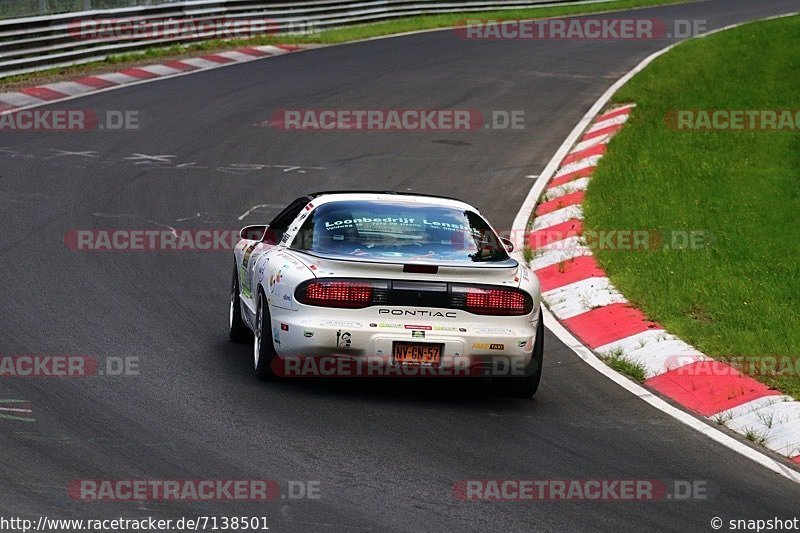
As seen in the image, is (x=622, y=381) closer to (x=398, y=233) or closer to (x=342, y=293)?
(x=398, y=233)

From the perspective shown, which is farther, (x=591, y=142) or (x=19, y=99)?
(x=19, y=99)

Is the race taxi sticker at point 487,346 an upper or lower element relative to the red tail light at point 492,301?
lower

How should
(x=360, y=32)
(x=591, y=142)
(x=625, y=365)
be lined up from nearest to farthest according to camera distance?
(x=625, y=365), (x=591, y=142), (x=360, y=32)

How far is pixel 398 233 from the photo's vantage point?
31.8 ft

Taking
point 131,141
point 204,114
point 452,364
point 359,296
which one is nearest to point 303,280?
point 359,296

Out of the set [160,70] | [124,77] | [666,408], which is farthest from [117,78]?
[666,408]

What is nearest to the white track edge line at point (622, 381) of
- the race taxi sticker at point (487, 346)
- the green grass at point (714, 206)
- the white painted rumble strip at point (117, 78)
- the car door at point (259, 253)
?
the green grass at point (714, 206)

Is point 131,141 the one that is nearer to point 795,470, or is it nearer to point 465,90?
point 465,90

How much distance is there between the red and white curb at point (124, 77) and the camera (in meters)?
21.9

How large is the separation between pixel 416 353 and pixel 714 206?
24.3 feet

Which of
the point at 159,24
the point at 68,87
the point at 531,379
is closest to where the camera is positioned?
the point at 531,379

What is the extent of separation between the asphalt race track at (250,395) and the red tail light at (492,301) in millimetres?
635

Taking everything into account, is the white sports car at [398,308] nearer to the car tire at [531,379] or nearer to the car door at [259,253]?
the car tire at [531,379]

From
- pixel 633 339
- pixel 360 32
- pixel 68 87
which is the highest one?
pixel 633 339
